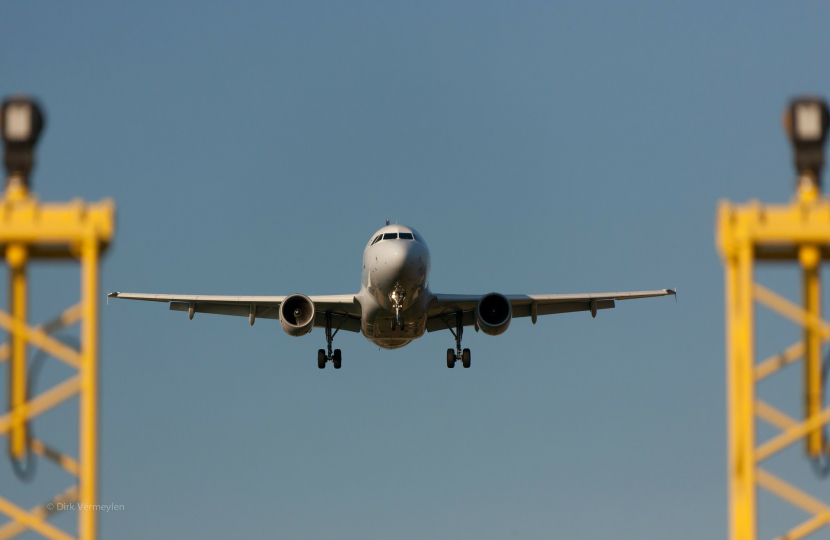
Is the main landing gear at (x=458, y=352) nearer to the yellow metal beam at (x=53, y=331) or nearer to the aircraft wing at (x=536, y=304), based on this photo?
the aircraft wing at (x=536, y=304)

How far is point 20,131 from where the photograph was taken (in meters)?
11.9

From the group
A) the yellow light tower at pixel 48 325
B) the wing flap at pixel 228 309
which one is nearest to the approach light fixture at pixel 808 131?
the yellow light tower at pixel 48 325

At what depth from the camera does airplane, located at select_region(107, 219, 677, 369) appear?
37.7 m

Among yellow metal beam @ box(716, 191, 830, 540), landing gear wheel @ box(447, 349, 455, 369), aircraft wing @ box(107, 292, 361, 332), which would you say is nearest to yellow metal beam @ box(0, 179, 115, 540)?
yellow metal beam @ box(716, 191, 830, 540)

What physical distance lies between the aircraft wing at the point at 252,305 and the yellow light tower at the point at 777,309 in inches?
1224

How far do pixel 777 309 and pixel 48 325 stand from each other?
678 cm

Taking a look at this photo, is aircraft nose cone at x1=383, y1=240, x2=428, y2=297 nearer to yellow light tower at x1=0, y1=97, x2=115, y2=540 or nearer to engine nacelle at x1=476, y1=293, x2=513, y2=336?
engine nacelle at x1=476, y1=293, x2=513, y2=336

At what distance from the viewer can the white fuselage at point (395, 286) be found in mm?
37188

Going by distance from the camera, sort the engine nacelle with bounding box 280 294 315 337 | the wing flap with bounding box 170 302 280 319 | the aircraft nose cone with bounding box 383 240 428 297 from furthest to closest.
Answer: the wing flap with bounding box 170 302 280 319, the engine nacelle with bounding box 280 294 315 337, the aircraft nose cone with bounding box 383 240 428 297

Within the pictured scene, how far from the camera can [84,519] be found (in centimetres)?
1067

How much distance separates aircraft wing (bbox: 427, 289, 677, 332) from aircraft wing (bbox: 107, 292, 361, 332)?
311 cm

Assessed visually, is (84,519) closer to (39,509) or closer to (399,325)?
(39,509)

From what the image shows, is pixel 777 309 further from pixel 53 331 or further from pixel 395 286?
pixel 395 286

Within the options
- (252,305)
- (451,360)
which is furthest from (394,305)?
(252,305)
